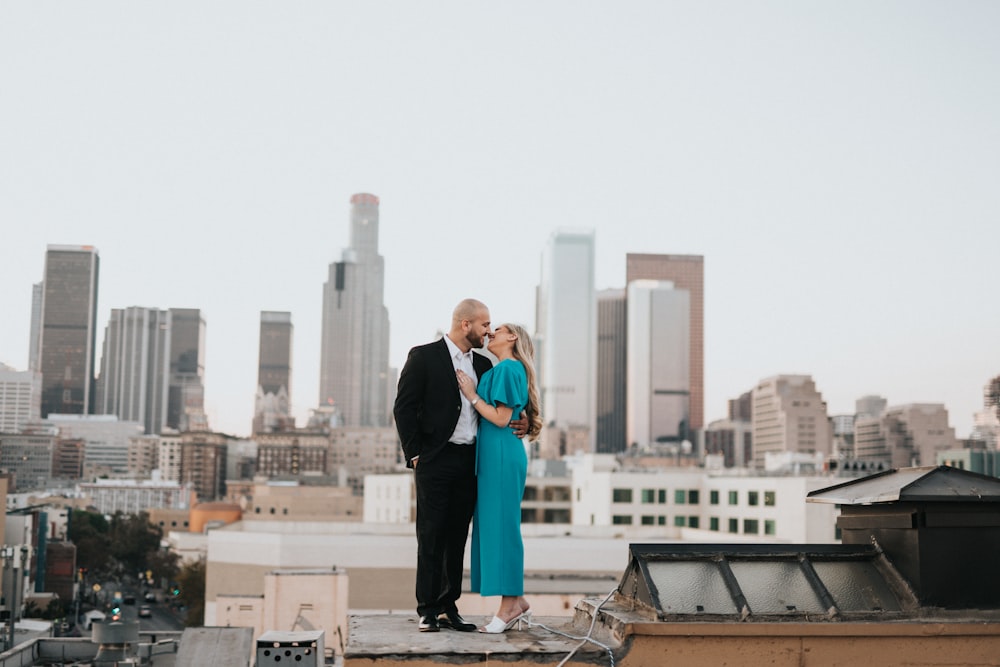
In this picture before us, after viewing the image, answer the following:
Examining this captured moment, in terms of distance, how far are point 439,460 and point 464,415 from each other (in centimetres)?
34

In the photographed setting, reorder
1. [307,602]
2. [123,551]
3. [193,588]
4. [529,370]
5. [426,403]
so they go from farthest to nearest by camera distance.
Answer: [123,551] → [193,588] → [307,602] → [529,370] → [426,403]

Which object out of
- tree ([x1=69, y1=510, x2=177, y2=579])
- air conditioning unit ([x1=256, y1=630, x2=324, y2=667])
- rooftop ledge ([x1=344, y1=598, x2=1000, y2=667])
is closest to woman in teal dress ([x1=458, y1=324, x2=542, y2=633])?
rooftop ledge ([x1=344, y1=598, x2=1000, y2=667])

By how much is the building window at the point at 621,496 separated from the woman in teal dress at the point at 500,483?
64.9m

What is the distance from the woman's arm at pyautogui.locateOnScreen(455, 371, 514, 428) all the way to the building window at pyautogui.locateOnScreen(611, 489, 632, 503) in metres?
65.0

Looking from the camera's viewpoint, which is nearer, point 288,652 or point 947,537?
point 947,537

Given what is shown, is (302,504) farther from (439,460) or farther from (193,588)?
(439,460)

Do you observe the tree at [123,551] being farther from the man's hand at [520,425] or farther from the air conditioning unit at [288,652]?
the man's hand at [520,425]

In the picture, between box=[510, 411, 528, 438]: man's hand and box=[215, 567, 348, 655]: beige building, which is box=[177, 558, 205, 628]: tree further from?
box=[510, 411, 528, 438]: man's hand

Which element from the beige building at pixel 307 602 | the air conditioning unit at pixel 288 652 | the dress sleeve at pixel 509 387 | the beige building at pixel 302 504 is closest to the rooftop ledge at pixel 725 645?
the dress sleeve at pixel 509 387

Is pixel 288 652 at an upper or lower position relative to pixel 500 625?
lower

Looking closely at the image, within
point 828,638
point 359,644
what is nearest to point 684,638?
point 828,638

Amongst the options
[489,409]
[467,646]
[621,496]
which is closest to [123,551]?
[621,496]

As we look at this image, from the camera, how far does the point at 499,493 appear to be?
269 inches

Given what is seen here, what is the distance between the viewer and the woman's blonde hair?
7008mm
